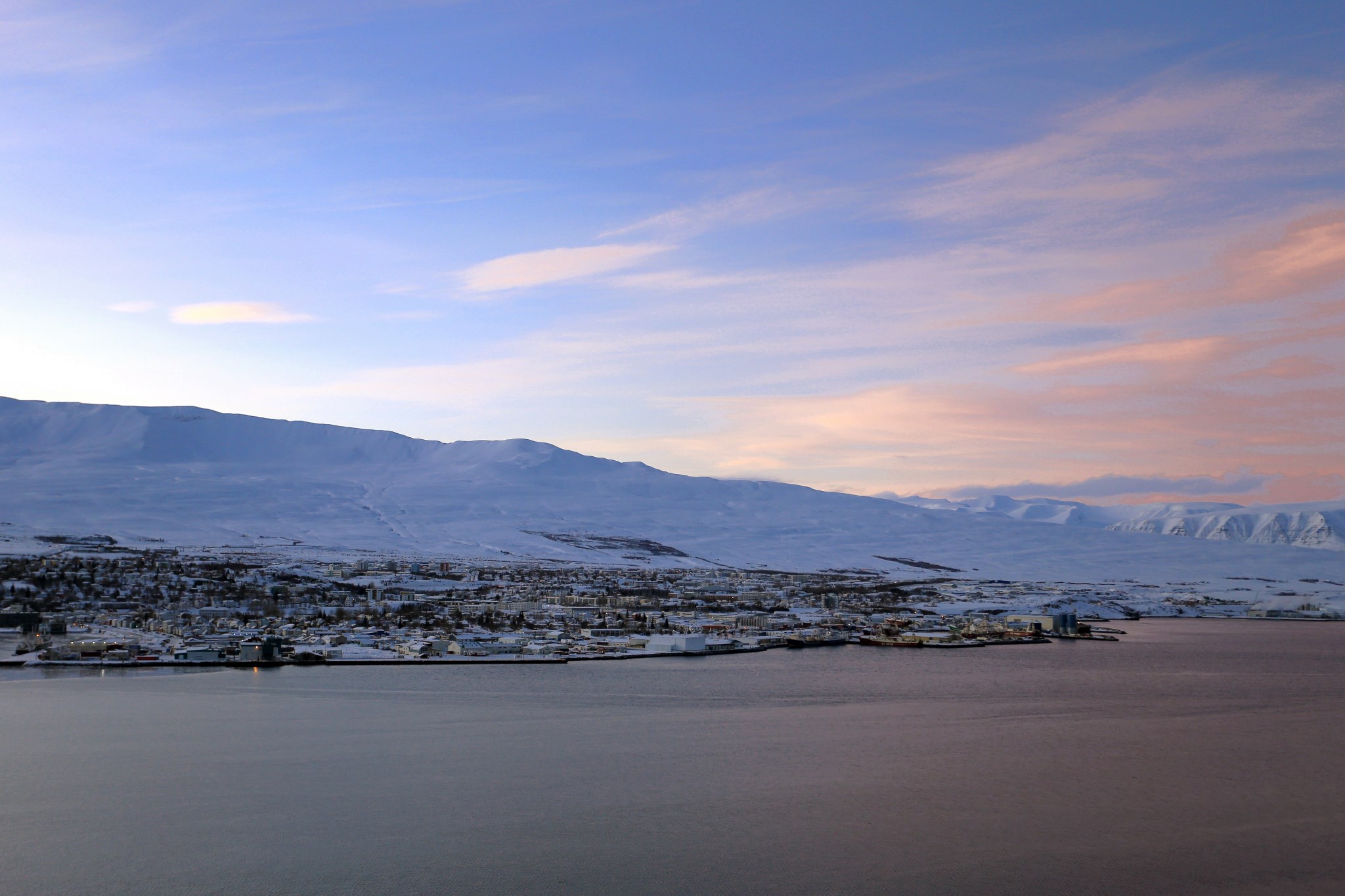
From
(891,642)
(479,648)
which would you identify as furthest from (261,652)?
(891,642)

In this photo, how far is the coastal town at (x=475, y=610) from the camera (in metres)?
37.0

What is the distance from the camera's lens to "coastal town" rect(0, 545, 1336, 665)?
3697 centimetres

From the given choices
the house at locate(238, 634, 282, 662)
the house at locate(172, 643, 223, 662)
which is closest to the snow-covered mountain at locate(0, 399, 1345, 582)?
the house at locate(172, 643, 223, 662)

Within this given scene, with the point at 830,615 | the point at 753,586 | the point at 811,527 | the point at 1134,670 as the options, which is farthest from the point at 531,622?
the point at 811,527

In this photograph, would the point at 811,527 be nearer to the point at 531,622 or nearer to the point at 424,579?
the point at 424,579

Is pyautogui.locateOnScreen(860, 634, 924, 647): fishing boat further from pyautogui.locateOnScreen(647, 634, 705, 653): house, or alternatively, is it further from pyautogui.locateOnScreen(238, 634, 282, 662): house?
pyautogui.locateOnScreen(238, 634, 282, 662): house

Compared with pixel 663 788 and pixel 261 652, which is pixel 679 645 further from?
pixel 663 788

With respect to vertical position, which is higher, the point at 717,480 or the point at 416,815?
the point at 717,480

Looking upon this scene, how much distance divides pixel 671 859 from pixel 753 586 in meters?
62.4

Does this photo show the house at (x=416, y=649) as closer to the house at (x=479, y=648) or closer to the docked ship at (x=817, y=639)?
the house at (x=479, y=648)

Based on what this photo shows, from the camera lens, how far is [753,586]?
7525 cm

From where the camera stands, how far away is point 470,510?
117312 mm

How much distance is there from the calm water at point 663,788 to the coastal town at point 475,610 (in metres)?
7.56

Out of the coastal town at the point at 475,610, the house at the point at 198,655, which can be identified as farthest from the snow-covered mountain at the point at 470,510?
the house at the point at 198,655
